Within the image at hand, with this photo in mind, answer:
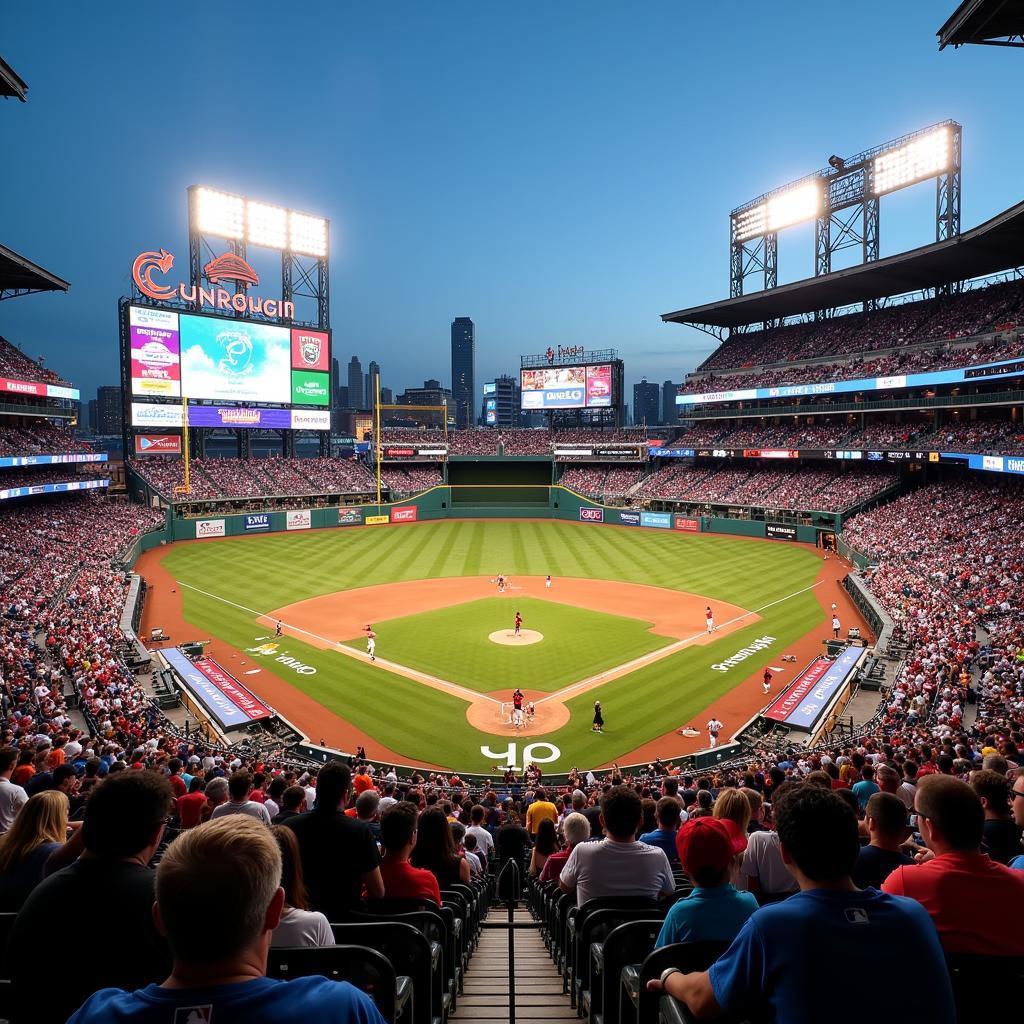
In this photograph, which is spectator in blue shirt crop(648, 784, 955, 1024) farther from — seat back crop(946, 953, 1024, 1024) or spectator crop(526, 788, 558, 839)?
spectator crop(526, 788, 558, 839)

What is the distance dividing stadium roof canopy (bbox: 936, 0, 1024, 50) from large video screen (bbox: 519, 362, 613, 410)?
59008 millimetres

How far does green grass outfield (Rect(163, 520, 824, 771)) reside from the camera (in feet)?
72.2

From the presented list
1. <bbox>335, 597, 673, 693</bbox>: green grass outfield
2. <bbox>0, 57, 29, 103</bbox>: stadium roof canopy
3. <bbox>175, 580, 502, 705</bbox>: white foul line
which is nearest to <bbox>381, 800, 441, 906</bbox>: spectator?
<bbox>175, 580, 502, 705</bbox>: white foul line

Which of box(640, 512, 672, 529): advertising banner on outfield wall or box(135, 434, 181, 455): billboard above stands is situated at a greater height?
box(135, 434, 181, 455): billboard above stands

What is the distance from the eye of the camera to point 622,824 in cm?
508

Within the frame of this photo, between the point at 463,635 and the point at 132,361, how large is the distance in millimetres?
43955

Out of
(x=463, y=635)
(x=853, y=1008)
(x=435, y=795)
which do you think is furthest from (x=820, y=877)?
(x=463, y=635)

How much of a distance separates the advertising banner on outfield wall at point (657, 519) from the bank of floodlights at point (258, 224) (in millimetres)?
43728

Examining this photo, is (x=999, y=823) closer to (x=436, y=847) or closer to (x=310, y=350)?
(x=436, y=847)

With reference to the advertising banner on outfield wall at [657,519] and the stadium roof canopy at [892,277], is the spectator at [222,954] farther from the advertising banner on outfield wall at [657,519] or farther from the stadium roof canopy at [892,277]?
the advertising banner on outfield wall at [657,519]

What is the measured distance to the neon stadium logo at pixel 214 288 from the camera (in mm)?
56938

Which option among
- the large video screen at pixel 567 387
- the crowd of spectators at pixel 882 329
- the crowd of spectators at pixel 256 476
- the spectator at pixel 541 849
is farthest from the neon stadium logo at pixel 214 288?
the spectator at pixel 541 849

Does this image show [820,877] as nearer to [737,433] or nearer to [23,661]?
[23,661]

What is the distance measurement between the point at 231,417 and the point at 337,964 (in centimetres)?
6737
